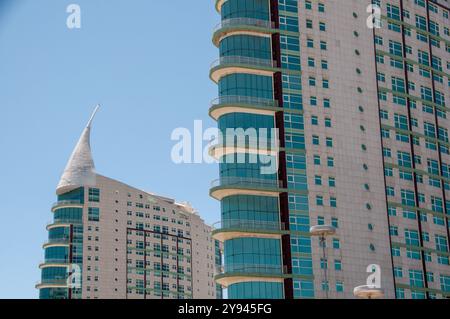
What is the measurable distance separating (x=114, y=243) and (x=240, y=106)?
3065 inches

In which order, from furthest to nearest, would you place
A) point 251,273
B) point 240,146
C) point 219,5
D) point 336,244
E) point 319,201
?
point 219,5 → point 319,201 → point 336,244 → point 240,146 → point 251,273

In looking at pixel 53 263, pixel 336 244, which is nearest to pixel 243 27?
pixel 336 244

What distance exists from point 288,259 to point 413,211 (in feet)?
68.1

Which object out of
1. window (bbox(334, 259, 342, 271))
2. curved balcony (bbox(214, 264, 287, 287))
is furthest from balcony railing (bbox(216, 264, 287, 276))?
window (bbox(334, 259, 342, 271))

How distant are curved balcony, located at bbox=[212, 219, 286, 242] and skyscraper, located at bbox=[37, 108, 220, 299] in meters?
64.7

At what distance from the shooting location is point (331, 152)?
9812 cm

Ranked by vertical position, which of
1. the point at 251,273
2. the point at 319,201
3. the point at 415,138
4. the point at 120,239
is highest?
the point at 120,239

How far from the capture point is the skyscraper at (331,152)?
91812 mm

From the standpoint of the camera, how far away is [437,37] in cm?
11438

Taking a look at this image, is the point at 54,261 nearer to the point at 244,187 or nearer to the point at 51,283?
the point at 51,283

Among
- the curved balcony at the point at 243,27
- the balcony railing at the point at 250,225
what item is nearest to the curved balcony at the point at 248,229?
the balcony railing at the point at 250,225

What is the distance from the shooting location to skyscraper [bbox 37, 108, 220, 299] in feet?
504
